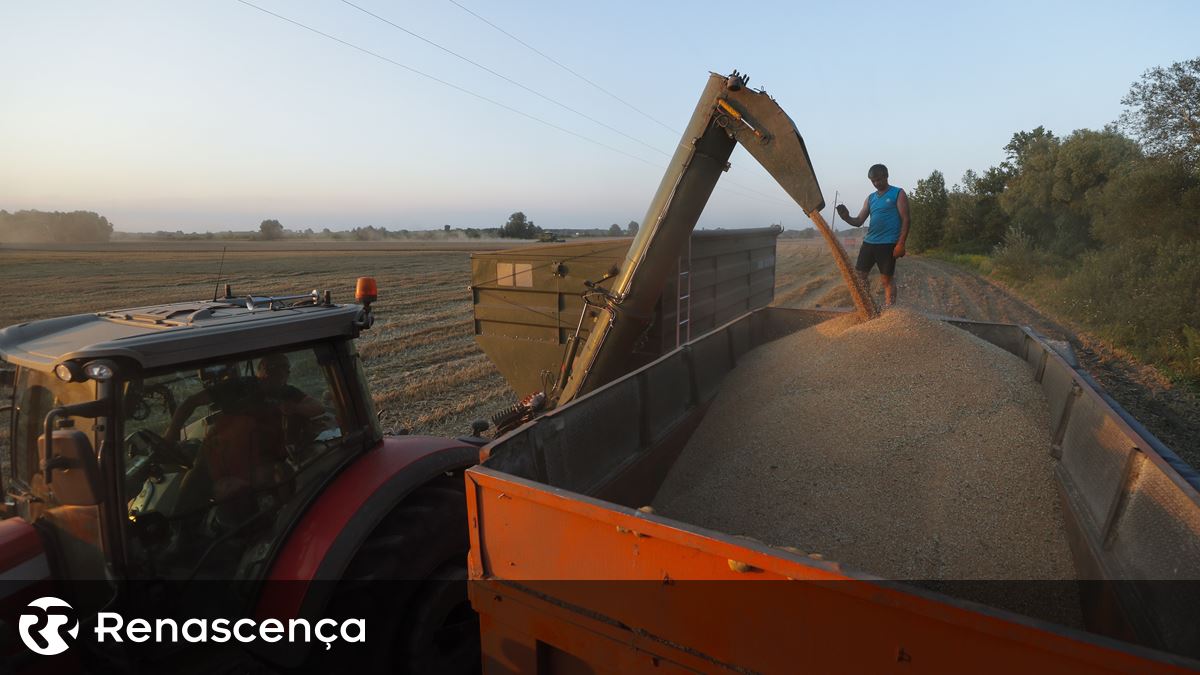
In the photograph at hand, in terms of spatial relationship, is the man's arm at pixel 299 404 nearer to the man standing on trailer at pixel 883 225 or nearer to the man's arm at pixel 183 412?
the man's arm at pixel 183 412

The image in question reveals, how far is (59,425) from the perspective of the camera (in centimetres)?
162

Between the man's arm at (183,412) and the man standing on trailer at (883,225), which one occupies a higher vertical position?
the man standing on trailer at (883,225)

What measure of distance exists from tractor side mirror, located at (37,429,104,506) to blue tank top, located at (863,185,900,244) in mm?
4909

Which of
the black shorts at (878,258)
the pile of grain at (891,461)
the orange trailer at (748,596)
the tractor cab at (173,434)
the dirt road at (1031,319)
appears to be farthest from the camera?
the dirt road at (1031,319)

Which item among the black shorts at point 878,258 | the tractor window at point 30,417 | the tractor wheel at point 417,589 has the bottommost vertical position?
the tractor wheel at point 417,589

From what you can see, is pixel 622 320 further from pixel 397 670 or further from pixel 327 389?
pixel 397 670

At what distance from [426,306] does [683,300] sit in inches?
413

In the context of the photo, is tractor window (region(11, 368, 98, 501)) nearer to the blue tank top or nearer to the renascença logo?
the renascença logo

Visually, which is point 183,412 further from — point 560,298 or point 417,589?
point 560,298

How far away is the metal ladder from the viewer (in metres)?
5.09

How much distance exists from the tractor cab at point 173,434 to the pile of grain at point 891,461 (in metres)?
1.67

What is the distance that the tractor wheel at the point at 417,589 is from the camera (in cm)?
210

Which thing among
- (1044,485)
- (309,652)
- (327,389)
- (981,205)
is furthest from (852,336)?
(981,205)

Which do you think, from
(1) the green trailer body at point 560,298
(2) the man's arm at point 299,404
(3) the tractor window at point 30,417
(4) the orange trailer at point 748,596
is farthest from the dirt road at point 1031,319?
(3) the tractor window at point 30,417
